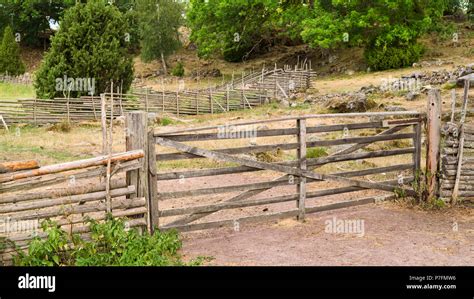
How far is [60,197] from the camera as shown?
651 centimetres

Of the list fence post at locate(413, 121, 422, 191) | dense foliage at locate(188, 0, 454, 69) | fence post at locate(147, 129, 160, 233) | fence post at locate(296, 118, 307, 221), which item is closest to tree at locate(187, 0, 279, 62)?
dense foliage at locate(188, 0, 454, 69)

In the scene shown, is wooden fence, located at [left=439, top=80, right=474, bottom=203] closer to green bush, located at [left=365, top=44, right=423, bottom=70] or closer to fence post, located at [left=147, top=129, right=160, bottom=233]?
fence post, located at [left=147, top=129, right=160, bottom=233]

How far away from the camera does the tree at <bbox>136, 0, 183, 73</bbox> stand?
1617 inches

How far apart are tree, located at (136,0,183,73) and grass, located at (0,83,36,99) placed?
944 centimetres

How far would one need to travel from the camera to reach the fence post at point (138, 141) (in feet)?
22.7

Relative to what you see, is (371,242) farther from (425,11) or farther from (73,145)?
(425,11)

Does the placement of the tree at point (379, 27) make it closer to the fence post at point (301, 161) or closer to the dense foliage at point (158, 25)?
the dense foliage at point (158, 25)

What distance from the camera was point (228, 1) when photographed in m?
35.0

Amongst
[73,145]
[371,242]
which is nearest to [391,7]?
[73,145]

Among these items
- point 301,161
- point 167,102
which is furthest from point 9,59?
point 301,161

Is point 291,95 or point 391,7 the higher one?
point 391,7

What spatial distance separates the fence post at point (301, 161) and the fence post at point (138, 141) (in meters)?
2.50

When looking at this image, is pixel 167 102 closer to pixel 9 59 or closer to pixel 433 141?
pixel 433 141
